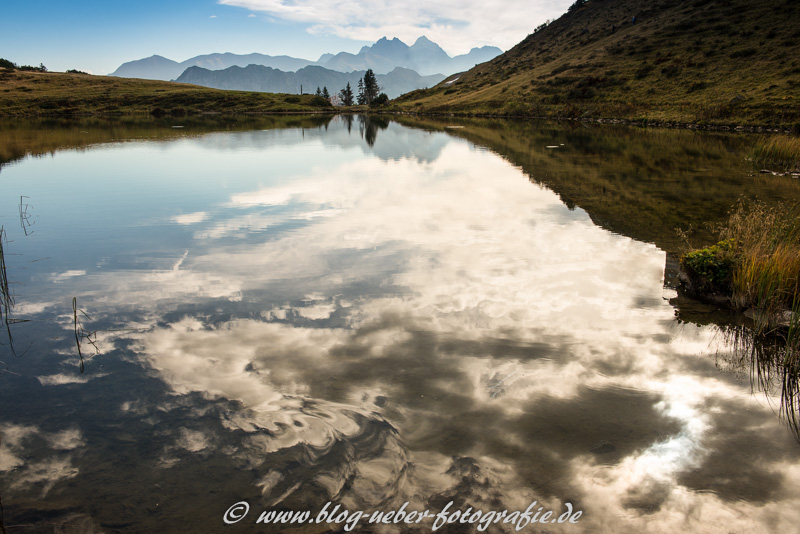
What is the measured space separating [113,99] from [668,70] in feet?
454

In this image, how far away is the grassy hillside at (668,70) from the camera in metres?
59.5

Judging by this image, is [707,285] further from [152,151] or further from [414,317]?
[152,151]

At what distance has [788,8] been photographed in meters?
80.5

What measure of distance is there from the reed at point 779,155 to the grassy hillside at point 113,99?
420 feet

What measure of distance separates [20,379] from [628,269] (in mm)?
14019

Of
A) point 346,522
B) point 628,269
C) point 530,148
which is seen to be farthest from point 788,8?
point 346,522

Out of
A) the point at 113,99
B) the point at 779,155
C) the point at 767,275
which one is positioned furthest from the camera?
the point at 113,99

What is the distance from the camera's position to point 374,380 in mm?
7824

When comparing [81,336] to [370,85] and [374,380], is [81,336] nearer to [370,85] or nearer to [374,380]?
[374,380]

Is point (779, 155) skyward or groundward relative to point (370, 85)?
groundward

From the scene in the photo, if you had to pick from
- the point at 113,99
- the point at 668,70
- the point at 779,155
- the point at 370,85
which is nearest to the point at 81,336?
the point at 779,155

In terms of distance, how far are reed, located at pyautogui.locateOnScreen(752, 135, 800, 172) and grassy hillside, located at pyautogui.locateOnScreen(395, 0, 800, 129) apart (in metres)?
17.9

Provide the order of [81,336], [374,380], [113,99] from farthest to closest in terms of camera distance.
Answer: [113,99] < [81,336] < [374,380]

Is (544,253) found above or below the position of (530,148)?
below
